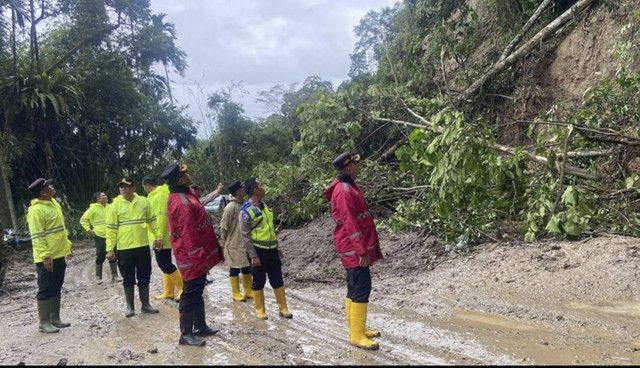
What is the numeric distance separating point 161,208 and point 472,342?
4.31 m

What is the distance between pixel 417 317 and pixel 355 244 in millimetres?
1602

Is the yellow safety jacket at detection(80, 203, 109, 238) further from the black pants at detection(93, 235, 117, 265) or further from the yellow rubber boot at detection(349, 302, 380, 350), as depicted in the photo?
the yellow rubber boot at detection(349, 302, 380, 350)

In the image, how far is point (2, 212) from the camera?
14711 millimetres

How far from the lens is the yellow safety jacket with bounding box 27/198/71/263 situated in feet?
18.5

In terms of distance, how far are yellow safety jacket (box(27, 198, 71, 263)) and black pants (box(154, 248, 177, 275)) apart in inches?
43.4

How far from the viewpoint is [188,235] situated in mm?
4984

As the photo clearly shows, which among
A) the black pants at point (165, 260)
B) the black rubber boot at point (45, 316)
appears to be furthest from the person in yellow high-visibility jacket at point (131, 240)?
the black rubber boot at point (45, 316)

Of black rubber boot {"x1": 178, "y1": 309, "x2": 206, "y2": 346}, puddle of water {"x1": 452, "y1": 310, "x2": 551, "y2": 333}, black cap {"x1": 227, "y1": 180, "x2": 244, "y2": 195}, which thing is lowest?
puddle of water {"x1": 452, "y1": 310, "x2": 551, "y2": 333}

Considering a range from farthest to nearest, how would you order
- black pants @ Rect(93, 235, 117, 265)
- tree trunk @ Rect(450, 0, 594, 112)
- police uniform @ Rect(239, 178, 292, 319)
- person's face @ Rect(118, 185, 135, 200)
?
tree trunk @ Rect(450, 0, 594, 112), black pants @ Rect(93, 235, 117, 265), person's face @ Rect(118, 185, 135, 200), police uniform @ Rect(239, 178, 292, 319)

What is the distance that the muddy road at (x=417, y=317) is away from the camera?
4.46 metres

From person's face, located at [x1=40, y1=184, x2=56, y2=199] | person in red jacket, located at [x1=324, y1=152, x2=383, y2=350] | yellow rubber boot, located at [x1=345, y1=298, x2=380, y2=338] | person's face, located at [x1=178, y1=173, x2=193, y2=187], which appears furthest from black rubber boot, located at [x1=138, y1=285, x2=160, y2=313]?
person in red jacket, located at [x1=324, y1=152, x2=383, y2=350]

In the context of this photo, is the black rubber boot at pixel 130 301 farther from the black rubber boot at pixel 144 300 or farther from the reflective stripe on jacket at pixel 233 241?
the reflective stripe on jacket at pixel 233 241

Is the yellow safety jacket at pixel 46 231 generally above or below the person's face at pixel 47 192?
below

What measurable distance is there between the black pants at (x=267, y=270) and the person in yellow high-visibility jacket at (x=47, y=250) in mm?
2143
